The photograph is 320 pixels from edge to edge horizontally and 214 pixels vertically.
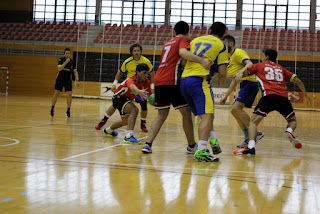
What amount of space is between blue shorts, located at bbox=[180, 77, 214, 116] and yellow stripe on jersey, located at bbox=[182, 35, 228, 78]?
0.31ft

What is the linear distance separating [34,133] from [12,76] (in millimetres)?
22365

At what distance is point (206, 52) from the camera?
4.96 metres

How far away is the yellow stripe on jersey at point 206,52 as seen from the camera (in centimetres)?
496

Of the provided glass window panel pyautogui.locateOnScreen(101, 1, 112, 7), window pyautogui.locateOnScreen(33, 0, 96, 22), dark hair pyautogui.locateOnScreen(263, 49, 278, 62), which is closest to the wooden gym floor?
dark hair pyautogui.locateOnScreen(263, 49, 278, 62)

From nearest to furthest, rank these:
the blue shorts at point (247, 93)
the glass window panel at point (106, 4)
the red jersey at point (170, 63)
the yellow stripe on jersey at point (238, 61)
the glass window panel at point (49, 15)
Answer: the red jersey at point (170, 63) < the yellow stripe on jersey at point (238, 61) < the blue shorts at point (247, 93) < the glass window panel at point (106, 4) < the glass window panel at point (49, 15)

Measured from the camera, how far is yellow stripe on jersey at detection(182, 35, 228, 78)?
16.3 ft

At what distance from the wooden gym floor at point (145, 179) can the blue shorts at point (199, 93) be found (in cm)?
63

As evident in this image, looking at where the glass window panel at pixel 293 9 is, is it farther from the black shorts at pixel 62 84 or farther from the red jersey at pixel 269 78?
the red jersey at pixel 269 78

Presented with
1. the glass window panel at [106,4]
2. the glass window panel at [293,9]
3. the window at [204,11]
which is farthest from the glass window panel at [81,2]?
the glass window panel at [293,9]

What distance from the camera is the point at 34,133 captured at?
6.69 m

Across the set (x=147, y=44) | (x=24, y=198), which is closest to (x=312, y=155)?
(x=24, y=198)

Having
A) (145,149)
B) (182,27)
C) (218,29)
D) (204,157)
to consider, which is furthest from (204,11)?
(204,157)

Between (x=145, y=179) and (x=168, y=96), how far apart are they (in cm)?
188

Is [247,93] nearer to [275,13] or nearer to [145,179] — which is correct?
[145,179]
